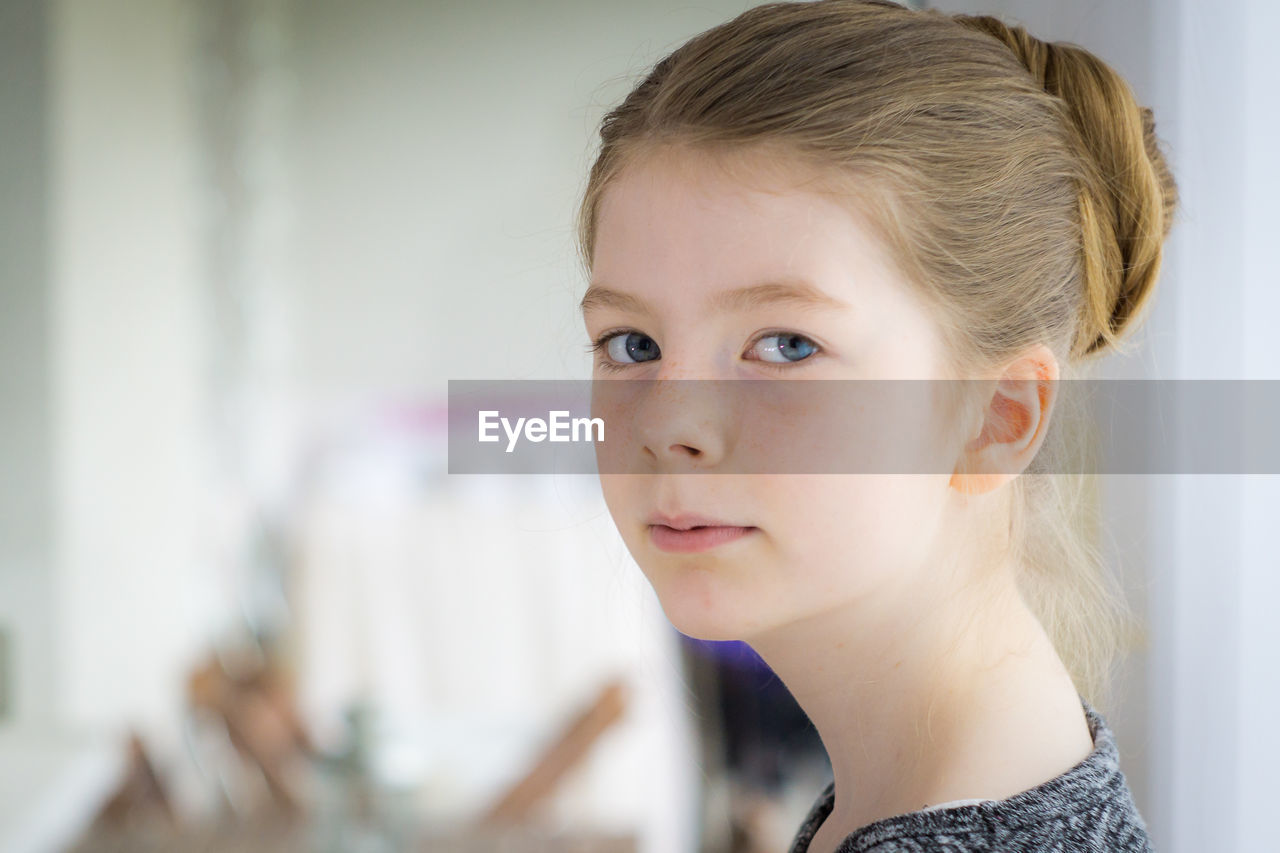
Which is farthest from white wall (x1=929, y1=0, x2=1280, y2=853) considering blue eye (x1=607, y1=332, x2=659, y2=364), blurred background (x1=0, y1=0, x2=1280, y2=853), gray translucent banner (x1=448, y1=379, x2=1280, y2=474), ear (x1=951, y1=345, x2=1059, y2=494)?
blurred background (x1=0, y1=0, x2=1280, y2=853)

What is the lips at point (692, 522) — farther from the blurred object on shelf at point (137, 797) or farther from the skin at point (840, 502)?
the blurred object on shelf at point (137, 797)

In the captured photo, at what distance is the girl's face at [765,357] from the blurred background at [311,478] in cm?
86

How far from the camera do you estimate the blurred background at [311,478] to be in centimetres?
137

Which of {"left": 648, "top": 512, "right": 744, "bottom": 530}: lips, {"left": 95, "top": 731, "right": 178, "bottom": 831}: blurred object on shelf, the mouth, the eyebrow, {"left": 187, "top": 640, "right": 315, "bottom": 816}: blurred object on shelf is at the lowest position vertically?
{"left": 95, "top": 731, "right": 178, "bottom": 831}: blurred object on shelf

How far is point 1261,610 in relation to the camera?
51cm

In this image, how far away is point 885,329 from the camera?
0.36m

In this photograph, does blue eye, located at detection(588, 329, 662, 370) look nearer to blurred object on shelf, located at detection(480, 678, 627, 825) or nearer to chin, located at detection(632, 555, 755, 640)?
chin, located at detection(632, 555, 755, 640)

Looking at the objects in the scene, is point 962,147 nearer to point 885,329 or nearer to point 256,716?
point 885,329

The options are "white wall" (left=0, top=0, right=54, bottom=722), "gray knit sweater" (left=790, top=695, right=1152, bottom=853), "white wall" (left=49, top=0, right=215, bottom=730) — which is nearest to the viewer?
"gray knit sweater" (left=790, top=695, right=1152, bottom=853)

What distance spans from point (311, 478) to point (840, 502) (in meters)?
1.49

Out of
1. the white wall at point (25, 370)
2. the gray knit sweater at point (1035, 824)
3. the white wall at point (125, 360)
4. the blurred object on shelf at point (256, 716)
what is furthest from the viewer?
the blurred object on shelf at point (256, 716)

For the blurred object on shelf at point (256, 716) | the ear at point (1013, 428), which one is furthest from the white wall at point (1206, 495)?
the blurred object on shelf at point (256, 716)

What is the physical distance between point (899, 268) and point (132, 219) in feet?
4.84

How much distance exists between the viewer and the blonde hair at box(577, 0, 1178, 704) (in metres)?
0.37
